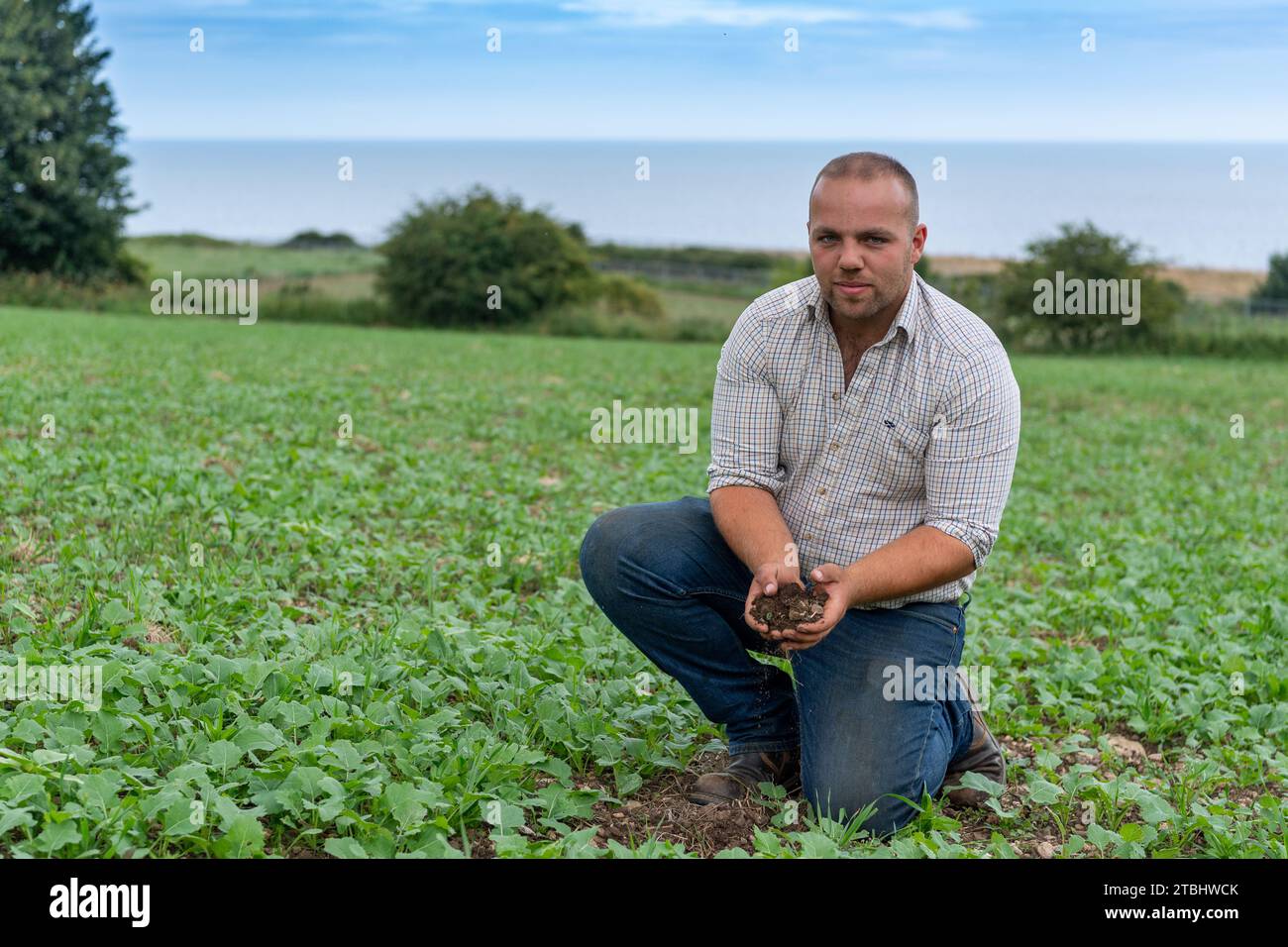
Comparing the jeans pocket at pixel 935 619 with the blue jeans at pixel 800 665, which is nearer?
the blue jeans at pixel 800 665

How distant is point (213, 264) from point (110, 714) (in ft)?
159

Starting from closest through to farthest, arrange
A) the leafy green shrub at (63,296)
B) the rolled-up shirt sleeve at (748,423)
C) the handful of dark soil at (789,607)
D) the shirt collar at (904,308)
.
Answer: the handful of dark soil at (789,607) < the shirt collar at (904,308) < the rolled-up shirt sleeve at (748,423) < the leafy green shrub at (63,296)

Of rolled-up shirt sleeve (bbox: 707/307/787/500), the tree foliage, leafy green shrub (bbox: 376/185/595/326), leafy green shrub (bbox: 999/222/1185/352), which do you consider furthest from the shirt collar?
the tree foliage

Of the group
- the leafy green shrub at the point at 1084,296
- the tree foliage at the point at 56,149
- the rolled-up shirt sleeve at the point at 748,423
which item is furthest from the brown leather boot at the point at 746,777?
the tree foliage at the point at 56,149

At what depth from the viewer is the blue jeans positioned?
12.1 ft

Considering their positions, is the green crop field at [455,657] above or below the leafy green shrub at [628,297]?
below

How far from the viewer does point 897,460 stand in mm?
3951

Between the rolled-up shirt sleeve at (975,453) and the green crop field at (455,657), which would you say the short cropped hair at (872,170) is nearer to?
the rolled-up shirt sleeve at (975,453)

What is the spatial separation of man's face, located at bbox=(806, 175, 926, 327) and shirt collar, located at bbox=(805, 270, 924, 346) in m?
0.06

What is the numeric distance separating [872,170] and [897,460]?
902mm

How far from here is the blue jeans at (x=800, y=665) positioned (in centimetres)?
369

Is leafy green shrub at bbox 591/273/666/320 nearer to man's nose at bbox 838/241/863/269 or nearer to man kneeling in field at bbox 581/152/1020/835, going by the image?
man kneeling in field at bbox 581/152/1020/835
